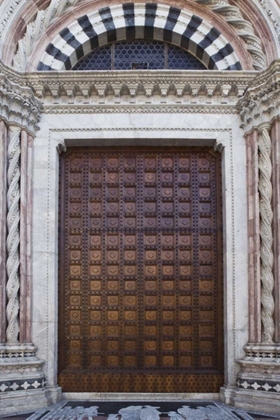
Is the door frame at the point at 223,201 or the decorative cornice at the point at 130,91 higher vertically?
the decorative cornice at the point at 130,91

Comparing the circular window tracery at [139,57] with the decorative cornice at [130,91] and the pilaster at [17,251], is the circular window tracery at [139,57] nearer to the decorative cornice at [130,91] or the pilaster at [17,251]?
the decorative cornice at [130,91]

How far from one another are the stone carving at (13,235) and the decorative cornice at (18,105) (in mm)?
168

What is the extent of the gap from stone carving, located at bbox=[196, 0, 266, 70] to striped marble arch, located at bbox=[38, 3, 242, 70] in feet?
0.83

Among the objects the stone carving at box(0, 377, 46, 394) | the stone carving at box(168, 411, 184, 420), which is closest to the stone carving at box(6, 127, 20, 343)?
the stone carving at box(0, 377, 46, 394)

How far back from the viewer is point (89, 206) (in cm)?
855

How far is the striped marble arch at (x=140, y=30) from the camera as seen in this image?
8602mm

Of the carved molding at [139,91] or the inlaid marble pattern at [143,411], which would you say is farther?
the carved molding at [139,91]

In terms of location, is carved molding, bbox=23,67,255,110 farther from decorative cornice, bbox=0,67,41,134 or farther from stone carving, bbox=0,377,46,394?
stone carving, bbox=0,377,46,394

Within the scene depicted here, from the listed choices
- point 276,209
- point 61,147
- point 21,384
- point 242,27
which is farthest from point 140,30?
point 21,384

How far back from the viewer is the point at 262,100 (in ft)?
25.8

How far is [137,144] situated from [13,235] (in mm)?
2335

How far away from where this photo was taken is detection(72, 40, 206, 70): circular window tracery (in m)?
8.88

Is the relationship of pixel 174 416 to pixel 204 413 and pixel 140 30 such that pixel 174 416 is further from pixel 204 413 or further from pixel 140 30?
pixel 140 30

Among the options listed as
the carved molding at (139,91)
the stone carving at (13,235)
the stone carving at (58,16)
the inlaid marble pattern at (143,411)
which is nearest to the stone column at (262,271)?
the inlaid marble pattern at (143,411)
